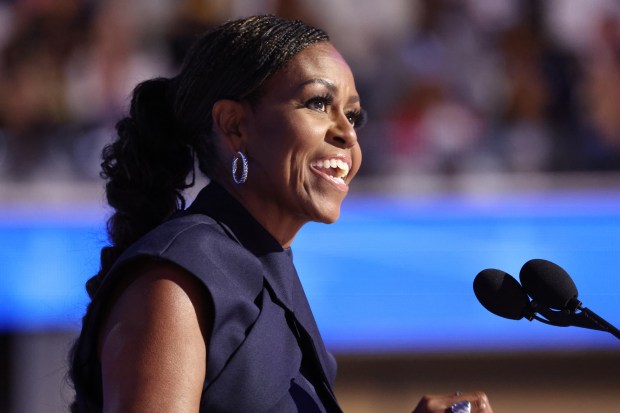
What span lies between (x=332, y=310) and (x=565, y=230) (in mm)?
1311

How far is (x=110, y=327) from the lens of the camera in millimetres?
1773

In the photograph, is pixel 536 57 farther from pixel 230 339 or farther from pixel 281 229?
pixel 230 339

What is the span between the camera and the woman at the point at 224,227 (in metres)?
1.73

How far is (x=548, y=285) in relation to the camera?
74.4 inches

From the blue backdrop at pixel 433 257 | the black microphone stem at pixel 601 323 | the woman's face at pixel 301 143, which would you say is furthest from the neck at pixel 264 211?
the blue backdrop at pixel 433 257

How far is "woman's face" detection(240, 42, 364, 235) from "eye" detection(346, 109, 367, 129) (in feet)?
0.19

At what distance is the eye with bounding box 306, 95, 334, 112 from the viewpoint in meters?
2.15

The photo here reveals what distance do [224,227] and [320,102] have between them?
0.33 meters

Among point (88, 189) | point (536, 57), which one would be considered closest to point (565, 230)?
point (536, 57)

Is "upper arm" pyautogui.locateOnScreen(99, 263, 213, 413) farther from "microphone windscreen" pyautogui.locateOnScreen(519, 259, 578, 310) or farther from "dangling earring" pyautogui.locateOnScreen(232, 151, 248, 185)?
"microphone windscreen" pyautogui.locateOnScreen(519, 259, 578, 310)

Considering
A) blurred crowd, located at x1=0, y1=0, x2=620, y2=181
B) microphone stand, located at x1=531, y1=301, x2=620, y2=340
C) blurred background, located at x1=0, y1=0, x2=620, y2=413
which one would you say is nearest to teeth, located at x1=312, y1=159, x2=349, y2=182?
microphone stand, located at x1=531, y1=301, x2=620, y2=340

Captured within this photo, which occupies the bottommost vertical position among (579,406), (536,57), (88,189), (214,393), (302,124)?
(214,393)

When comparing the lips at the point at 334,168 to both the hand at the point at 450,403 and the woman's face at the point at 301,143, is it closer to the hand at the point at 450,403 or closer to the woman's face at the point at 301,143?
the woman's face at the point at 301,143

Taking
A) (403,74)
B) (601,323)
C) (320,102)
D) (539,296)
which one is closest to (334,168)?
(320,102)
